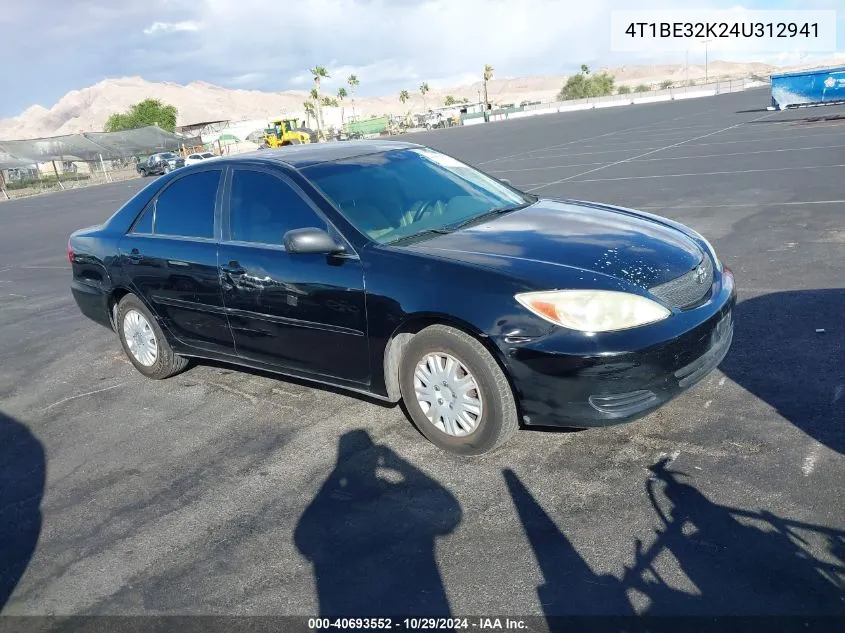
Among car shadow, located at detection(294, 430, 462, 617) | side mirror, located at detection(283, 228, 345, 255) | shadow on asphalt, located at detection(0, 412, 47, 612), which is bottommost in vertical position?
shadow on asphalt, located at detection(0, 412, 47, 612)

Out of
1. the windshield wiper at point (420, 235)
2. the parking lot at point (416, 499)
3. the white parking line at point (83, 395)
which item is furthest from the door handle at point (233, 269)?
the white parking line at point (83, 395)

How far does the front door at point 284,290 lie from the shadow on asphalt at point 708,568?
5.28ft

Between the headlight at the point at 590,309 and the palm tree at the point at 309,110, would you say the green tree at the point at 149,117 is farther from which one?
the headlight at the point at 590,309

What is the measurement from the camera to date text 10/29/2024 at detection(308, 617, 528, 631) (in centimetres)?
267

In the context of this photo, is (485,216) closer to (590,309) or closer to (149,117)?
(590,309)

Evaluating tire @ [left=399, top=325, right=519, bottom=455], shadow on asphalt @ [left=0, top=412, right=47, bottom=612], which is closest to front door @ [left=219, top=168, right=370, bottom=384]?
tire @ [left=399, top=325, right=519, bottom=455]

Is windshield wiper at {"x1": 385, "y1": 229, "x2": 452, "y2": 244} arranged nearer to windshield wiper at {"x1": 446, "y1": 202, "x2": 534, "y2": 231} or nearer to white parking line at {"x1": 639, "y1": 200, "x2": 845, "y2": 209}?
windshield wiper at {"x1": 446, "y1": 202, "x2": 534, "y2": 231}

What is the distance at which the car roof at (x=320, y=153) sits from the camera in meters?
4.86

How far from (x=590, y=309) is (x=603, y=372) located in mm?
310

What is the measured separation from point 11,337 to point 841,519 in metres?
7.88

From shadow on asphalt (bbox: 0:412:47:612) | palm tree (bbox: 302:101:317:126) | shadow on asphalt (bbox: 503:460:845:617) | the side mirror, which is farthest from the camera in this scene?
palm tree (bbox: 302:101:317:126)

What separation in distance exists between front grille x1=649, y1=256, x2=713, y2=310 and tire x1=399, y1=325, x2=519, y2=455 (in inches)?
35.9

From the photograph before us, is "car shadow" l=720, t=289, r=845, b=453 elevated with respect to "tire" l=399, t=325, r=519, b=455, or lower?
lower

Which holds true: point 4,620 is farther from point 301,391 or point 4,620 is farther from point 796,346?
point 796,346
